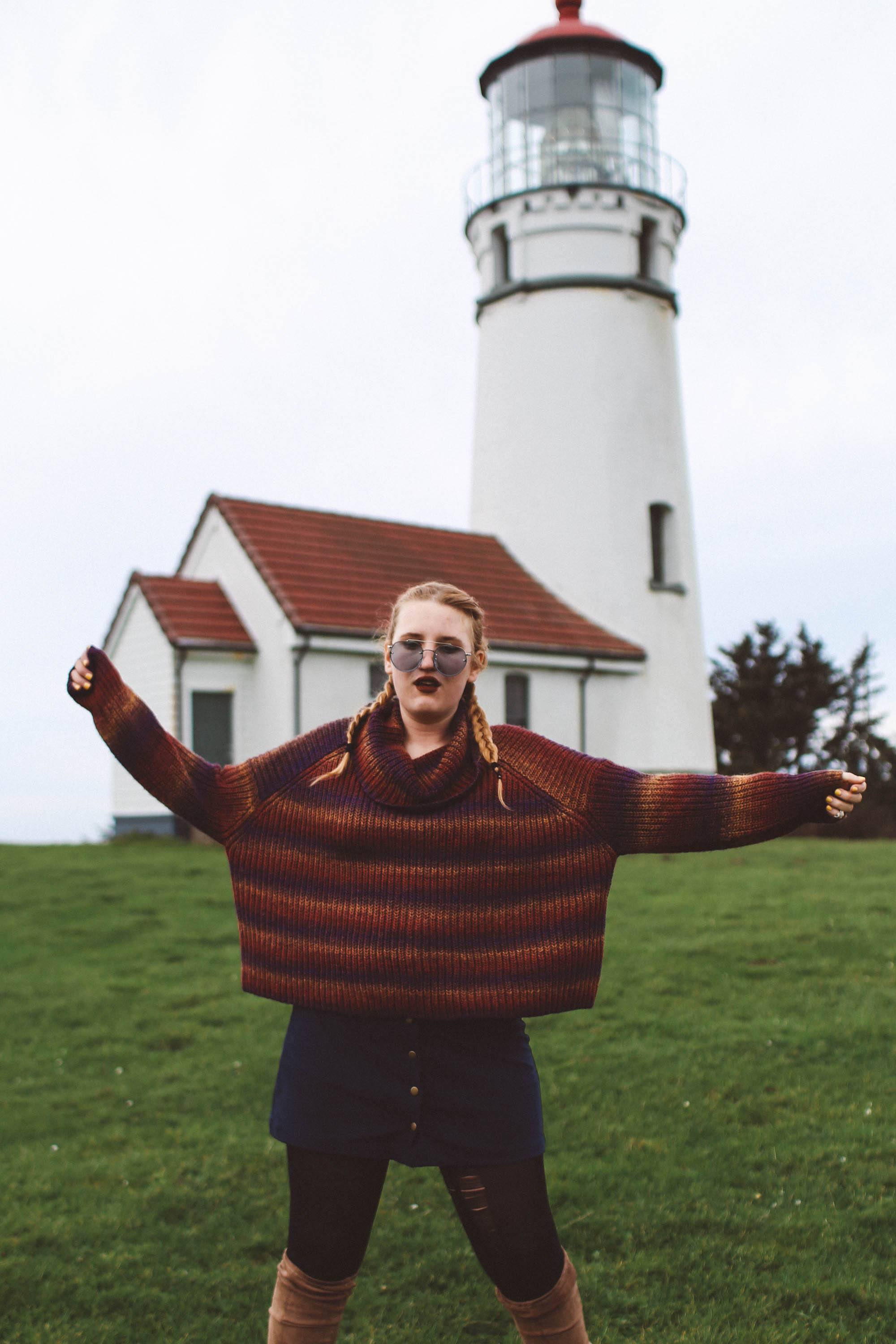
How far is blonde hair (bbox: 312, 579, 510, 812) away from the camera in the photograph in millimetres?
3584

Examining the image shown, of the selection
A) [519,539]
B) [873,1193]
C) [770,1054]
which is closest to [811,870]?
[770,1054]

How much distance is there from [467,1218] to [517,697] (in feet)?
67.2

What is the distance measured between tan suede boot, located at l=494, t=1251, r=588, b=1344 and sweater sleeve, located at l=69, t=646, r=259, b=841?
1532mm

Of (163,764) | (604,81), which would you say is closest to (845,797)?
(163,764)

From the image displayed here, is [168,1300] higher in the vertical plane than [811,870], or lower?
lower

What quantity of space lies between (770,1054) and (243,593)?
16465 mm

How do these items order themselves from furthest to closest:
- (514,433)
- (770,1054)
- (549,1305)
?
1. (514,433)
2. (770,1054)
3. (549,1305)

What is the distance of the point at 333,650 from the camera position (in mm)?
21594

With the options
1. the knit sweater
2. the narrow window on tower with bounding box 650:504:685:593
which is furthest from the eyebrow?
the narrow window on tower with bounding box 650:504:685:593

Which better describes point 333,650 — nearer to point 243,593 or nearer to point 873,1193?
point 243,593

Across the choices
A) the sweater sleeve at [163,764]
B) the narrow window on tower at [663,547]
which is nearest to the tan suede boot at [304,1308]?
the sweater sleeve at [163,764]

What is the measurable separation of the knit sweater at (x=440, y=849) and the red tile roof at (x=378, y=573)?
56.9 ft

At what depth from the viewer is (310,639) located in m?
21.1

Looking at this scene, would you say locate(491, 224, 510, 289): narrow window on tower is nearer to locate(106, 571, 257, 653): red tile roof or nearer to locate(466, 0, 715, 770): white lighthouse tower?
locate(466, 0, 715, 770): white lighthouse tower
